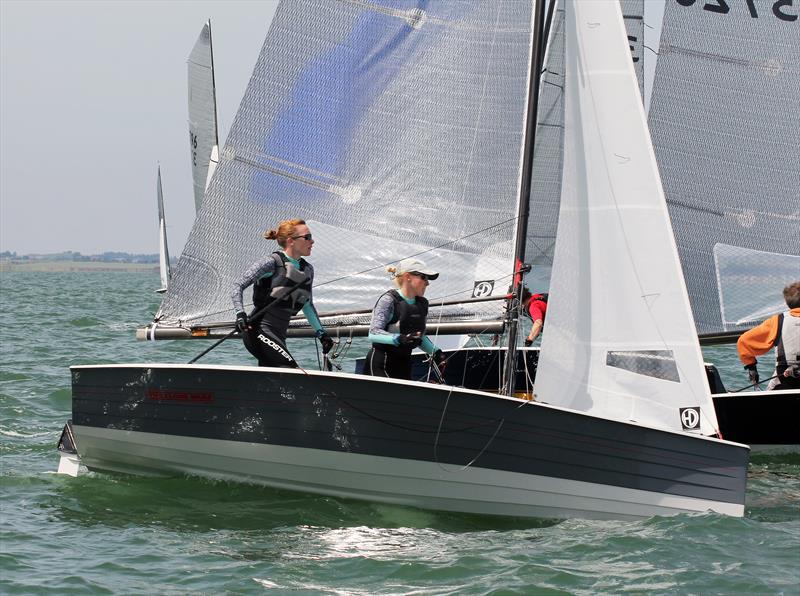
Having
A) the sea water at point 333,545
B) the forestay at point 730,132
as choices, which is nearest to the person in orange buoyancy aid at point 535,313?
the forestay at point 730,132

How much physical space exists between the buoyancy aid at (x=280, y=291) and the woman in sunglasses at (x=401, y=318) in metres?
0.57

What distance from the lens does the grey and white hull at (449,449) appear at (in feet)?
24.0

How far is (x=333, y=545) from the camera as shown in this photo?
694 centimetres

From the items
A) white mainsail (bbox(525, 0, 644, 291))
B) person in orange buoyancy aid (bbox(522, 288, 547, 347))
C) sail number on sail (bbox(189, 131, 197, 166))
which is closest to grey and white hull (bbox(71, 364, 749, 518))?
person in orange buoyancy aid (bbox(522, 288, 547, 347))

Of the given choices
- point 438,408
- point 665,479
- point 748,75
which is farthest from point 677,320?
point 748,75

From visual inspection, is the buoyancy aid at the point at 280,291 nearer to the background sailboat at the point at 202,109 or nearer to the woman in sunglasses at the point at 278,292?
the woman in sunglasses at the point at 278,292

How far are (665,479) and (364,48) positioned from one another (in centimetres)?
391

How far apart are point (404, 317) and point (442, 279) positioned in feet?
3.81

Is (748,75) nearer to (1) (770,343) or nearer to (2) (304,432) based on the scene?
(1) (770,343)

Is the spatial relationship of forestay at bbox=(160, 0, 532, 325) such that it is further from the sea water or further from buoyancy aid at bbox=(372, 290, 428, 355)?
the sea water

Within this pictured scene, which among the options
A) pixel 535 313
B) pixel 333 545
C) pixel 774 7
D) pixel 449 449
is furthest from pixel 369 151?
pixel 774 7

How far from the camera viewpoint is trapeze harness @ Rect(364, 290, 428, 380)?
7998mm

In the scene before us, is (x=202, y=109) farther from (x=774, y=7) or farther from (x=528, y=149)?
(x=528, y=149)

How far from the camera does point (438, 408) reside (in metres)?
7.31
